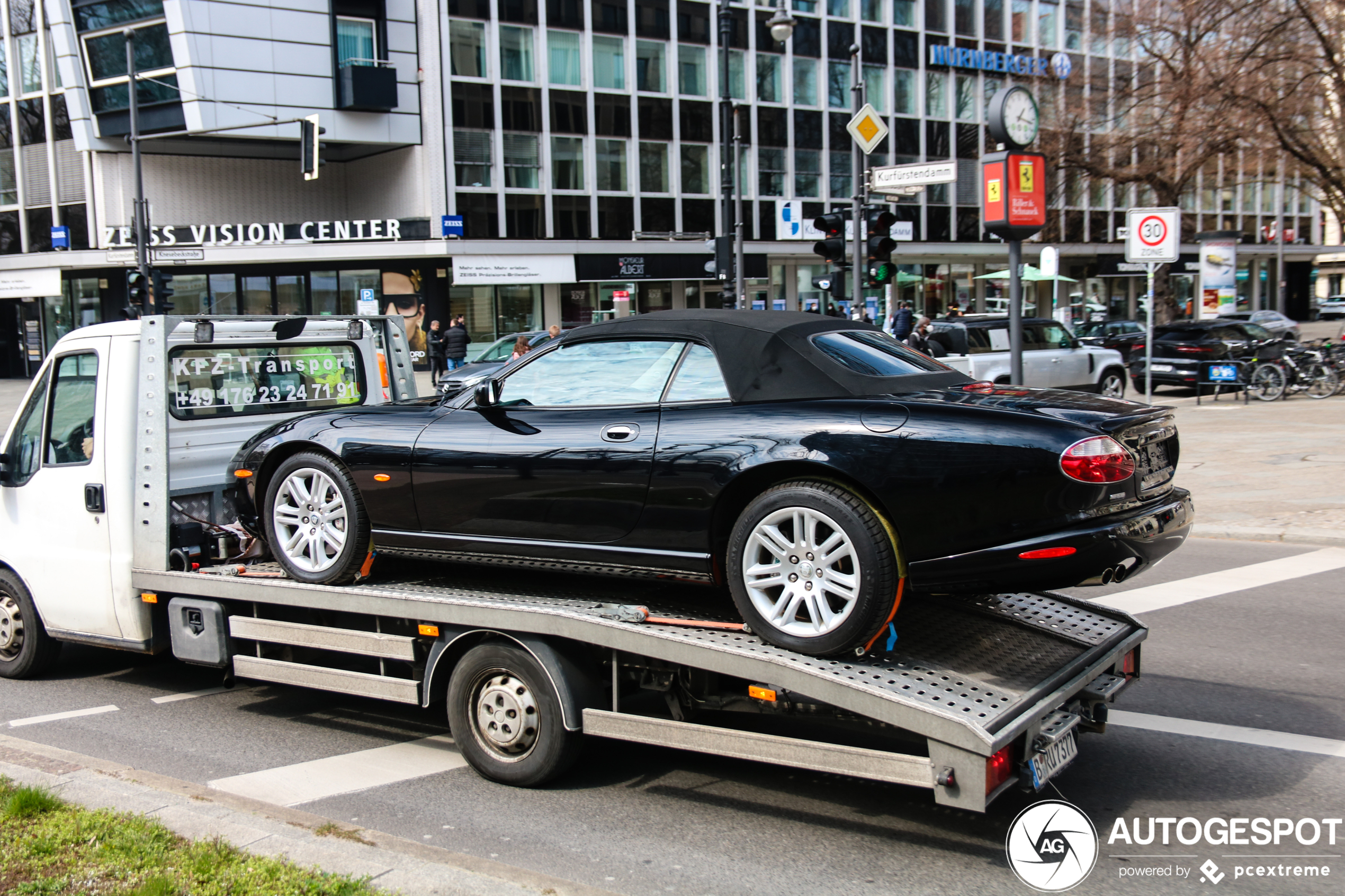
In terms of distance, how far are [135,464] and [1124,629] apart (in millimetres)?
4918

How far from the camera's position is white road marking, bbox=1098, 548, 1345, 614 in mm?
7914

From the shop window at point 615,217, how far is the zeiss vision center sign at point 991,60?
17.0 meters

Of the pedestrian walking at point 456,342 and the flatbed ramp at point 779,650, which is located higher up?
the pedestrian walking at point 456,342

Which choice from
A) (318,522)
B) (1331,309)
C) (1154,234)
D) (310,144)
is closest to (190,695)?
(318,522)

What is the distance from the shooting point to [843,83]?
155ft

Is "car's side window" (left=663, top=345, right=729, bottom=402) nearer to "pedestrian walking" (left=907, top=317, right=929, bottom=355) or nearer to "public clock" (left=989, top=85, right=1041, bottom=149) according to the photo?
"public clock" (left=989, top=85, right=1041, bottom=149)

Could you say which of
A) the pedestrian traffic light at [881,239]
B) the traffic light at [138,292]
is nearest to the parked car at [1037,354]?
the pedestrian traffic light at [881,239]

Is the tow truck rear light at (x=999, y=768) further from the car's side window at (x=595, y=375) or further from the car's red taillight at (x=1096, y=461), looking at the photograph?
the car's side window at (x=595, y=375)

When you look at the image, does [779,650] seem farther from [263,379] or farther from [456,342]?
[456,342]

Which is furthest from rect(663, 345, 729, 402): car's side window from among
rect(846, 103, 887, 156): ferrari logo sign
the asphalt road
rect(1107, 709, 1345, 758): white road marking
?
rect(846, 103, 887, 156): ferrari logo sign

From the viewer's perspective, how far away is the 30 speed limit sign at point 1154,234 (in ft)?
56.4

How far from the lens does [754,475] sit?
4.63 m

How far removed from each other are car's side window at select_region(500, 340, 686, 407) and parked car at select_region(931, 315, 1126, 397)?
16098mm

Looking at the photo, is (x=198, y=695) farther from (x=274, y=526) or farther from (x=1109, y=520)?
(x=1109, y=520)
